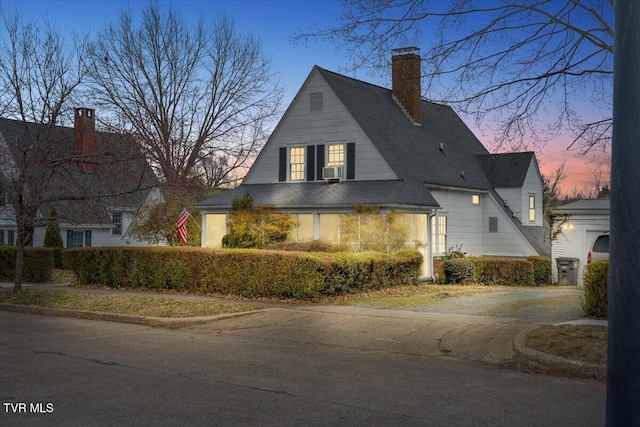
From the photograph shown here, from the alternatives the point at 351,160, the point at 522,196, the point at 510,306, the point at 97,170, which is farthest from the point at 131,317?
the point at 522,196

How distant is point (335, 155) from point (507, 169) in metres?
11.1

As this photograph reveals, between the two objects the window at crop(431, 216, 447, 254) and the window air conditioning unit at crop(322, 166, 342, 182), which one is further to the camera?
the window at crop(431, 216, 447, 254)

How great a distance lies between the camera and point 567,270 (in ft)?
91.1

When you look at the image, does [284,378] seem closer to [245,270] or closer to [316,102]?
[245,270]

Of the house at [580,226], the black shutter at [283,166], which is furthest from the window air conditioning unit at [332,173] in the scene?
the house at [580,226]

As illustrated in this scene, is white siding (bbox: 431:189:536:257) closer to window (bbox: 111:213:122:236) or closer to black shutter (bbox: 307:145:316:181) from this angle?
black shutter (bbox: 307:145:316:181)

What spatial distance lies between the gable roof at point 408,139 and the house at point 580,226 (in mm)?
5313

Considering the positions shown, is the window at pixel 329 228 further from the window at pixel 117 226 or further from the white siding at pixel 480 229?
Result: the window at pixel 117 226

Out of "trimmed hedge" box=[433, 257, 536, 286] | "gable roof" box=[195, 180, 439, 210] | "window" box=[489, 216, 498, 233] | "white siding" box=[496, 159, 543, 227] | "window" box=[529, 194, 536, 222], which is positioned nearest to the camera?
"trimmed hedge" box=[433, 257, 536, 286]

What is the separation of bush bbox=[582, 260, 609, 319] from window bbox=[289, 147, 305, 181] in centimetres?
1797

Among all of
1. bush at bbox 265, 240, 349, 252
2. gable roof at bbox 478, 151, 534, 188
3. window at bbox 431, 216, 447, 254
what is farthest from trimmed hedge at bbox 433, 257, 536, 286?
gable roof at bbox 478, 151, 534, 188

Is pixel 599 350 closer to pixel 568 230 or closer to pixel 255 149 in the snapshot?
pixel 568 230

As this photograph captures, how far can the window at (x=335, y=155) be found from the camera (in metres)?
29.2

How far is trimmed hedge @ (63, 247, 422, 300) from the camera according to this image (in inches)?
699
